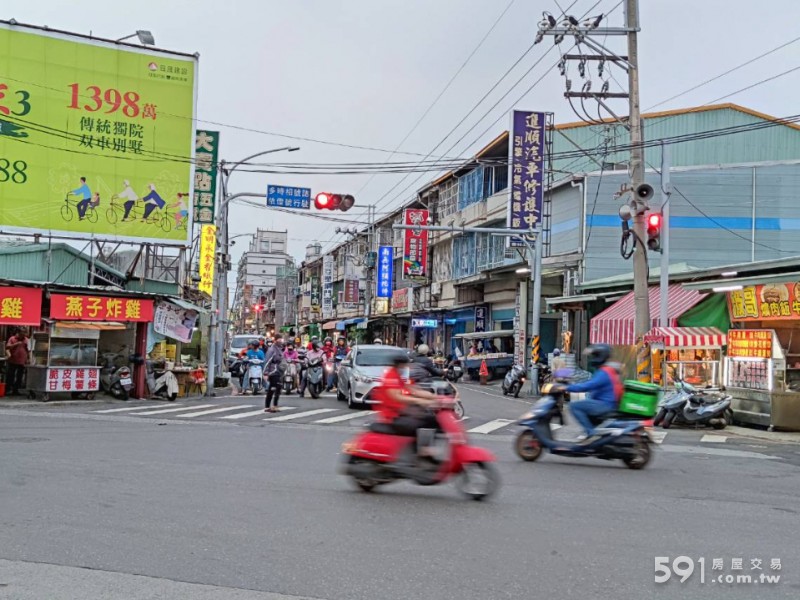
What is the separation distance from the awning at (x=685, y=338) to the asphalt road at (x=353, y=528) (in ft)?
23.4

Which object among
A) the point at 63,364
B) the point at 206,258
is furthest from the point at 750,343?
the point at 206,258

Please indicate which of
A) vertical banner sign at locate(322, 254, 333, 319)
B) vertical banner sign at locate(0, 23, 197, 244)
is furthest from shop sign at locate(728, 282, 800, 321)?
vertical banner sign at locate(322, 254, 333, 319)

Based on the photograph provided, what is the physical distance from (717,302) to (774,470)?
9572 mm

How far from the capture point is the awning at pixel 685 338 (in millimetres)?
18719

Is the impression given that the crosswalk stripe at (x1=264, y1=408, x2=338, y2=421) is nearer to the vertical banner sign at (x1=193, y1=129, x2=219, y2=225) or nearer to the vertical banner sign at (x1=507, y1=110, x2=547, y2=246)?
the vertical banner sign at (x1=193, y1=129, x2=219, y2=225)

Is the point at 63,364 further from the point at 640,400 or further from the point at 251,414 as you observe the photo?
the point at 640,400

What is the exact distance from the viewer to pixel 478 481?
834 cm

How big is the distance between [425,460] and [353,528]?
1650mm

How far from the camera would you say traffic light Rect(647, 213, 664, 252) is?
18.5 meters

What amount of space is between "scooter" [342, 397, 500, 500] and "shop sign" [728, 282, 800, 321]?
11969 millimetres

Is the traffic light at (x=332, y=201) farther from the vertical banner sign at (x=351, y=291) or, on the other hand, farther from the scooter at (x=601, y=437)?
the vertical banner sign at (x=351, y=291)

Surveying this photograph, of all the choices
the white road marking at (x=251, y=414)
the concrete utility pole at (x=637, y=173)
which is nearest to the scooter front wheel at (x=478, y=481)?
the white road marking at (x=251, y=414)

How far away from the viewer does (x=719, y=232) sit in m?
29.8

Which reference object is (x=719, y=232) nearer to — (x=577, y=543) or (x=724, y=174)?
(x=724, y=174)
